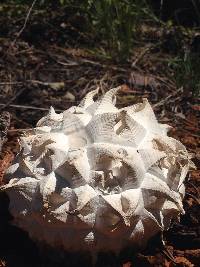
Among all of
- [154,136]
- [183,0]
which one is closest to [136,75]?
[183,0]

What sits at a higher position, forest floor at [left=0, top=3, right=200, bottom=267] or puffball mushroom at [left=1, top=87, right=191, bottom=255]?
puffball mushroom at [left=1, top=87, right=191, bottom=255]

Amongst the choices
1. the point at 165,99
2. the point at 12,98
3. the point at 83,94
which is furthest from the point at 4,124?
the point at 165,99

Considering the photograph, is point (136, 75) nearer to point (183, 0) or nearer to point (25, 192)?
point (183, 0)

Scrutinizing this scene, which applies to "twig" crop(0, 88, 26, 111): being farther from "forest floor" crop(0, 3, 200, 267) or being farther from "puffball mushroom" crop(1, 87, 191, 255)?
"puffball mushroom" crop(1, 87, 191, 255)

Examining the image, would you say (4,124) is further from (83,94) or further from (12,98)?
(83,94)

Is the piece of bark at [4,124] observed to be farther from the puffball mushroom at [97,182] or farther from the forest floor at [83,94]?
the puffball mushroom at [97,182]

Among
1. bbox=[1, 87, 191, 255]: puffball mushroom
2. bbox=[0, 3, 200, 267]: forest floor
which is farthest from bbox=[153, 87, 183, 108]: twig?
bbox=[1, 87, 191, 255]: puffball mushroom

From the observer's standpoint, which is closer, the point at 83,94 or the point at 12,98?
the point at 12,98
